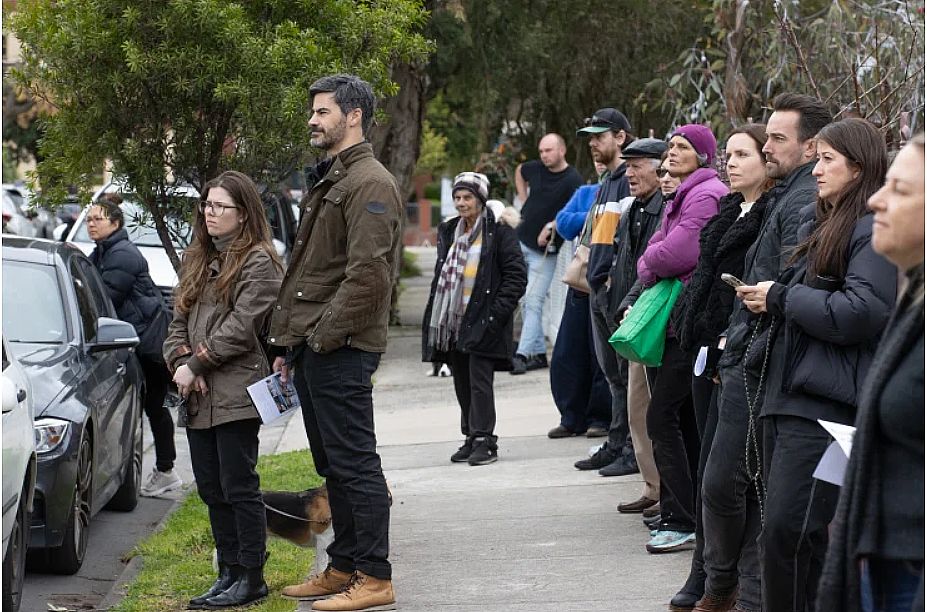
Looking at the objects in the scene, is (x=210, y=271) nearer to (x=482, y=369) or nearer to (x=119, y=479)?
(x=119, y=479)

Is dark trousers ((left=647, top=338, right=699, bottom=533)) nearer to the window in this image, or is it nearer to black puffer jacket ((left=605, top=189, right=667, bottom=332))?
black puffer jacket ((left=605, top=189, right=667, bottom=332))

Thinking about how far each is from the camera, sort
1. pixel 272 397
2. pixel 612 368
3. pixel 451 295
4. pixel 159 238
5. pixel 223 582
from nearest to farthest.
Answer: pixel 272 397 → pixel 223 582 → pixel 612 368 → pixel 451 295 → pixel 159 238

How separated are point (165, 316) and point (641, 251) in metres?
3.48

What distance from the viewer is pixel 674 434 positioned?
20.1ft

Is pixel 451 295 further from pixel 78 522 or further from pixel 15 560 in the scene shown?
pixel 15 560

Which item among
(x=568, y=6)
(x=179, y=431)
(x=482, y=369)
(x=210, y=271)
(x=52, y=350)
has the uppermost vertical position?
(x=568, y=6)

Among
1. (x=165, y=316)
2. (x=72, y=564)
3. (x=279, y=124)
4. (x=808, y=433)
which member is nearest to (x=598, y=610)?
(x=808, y=433)

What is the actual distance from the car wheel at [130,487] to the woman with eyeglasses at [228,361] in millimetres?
2341

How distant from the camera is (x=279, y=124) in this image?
23.7 ft

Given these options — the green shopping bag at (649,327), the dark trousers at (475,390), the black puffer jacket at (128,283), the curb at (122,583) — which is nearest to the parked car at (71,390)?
the curb at (122,583)

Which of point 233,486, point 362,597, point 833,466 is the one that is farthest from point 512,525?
point 833,466

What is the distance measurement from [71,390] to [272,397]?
4.94 feet

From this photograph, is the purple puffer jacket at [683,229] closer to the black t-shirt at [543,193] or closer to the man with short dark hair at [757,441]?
the man with short dark hair at [757,441]

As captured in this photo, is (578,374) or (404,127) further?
(404,127)
